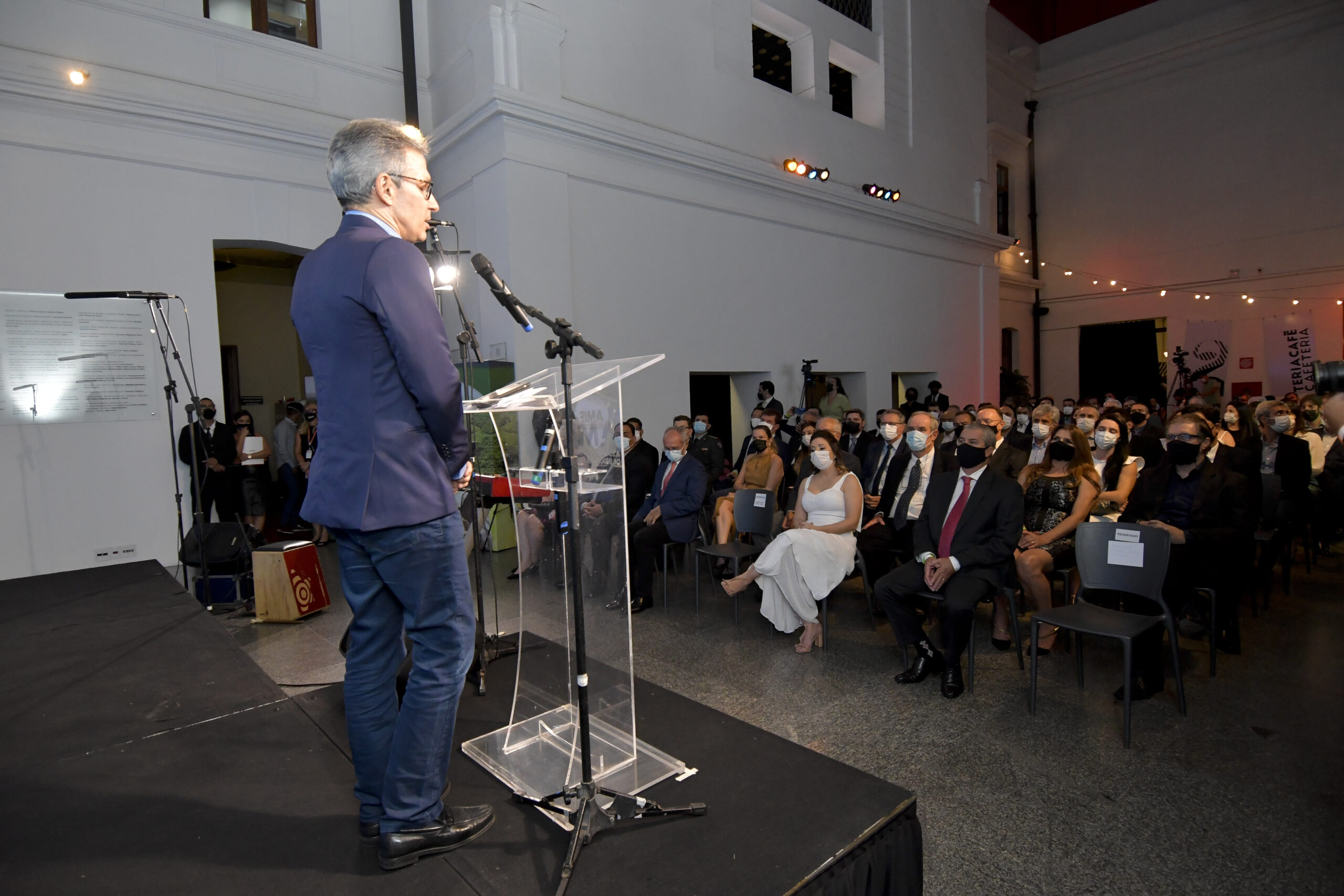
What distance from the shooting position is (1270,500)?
15.2ft

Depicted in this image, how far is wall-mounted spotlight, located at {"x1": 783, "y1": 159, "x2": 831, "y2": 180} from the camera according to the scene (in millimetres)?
8758

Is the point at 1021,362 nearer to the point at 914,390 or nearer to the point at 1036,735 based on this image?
the point at 914,390

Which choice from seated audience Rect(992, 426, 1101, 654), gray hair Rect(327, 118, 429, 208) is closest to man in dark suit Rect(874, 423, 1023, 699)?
seated audience Rect(992, 426, 1101, 654)

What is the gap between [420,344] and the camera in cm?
151

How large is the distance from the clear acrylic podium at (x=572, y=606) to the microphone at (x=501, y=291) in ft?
0.81

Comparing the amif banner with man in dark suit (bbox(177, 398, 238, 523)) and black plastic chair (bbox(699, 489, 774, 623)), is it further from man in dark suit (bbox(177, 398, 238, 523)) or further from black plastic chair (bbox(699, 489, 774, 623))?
man in dark suit (bbox(177, 398, 238, 523))

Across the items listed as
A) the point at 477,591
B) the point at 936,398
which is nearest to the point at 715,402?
the point at 936,398

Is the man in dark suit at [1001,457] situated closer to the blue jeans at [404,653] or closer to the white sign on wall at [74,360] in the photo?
the blue jeans at [404,653]

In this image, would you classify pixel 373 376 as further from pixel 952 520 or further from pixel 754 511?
pixel 754 511

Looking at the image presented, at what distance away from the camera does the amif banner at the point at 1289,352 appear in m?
12.1

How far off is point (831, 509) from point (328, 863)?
307 centimetres

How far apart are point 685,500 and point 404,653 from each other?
3.30m

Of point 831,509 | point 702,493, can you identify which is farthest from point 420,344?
point 702,493

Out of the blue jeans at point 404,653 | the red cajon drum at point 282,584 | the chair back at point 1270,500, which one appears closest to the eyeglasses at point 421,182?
the blue jeans at point 404,653
